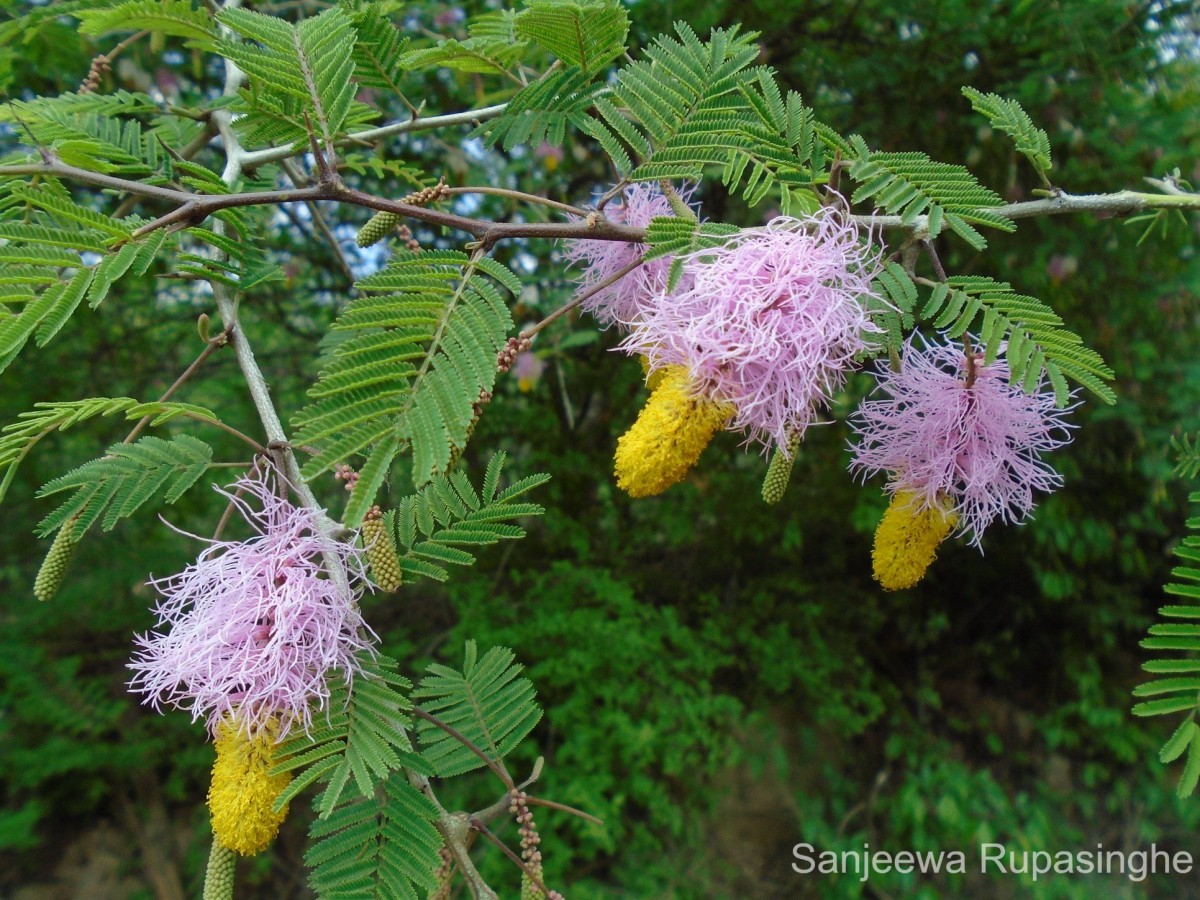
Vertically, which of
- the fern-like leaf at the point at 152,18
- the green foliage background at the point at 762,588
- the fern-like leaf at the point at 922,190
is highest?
the fern-like leaf at the point at 922,190

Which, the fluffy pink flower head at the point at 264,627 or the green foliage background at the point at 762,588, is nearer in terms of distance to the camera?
the fluffy pink flower head at the point at 264,627

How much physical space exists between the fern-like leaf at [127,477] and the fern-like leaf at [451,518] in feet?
0.81

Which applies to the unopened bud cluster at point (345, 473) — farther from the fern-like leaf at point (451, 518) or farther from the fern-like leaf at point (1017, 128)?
the fern-like leaf at point (1017, 128)

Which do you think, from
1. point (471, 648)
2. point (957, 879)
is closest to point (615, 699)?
point (957, 879)

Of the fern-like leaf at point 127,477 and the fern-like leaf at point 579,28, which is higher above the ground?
the fern-like leaf at point 579,28

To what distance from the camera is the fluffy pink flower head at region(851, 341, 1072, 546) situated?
1021 millimetres

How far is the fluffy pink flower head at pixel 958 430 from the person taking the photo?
102cm

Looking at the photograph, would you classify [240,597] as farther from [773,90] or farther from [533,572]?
[533,572]

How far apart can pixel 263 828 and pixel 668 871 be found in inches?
103

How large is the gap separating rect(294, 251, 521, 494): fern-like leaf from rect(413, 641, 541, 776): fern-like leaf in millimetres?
528

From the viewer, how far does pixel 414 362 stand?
2.49 feet

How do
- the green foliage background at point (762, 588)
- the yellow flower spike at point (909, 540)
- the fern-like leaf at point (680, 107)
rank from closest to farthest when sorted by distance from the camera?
the fern-like leaf at point (680, 107) < the yellow flower spike at point (909, 540) < the green foliage background at point (762, 588)

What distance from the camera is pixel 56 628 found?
312cm

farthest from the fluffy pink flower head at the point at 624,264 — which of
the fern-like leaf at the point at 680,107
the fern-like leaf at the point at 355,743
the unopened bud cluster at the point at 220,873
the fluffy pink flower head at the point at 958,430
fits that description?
the unopened bud cluster at the point at 220,873
